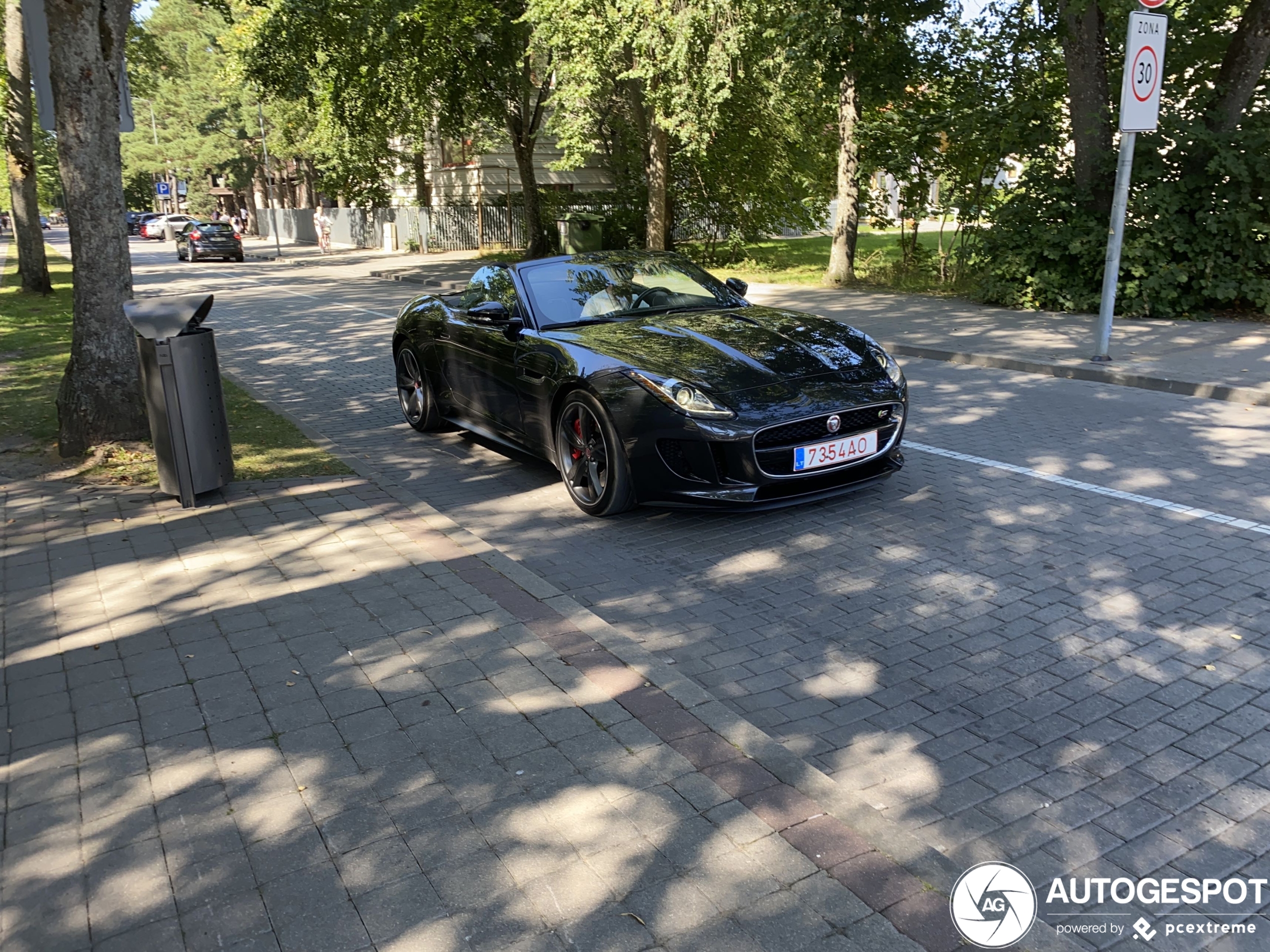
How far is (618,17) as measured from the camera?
1934 centimetres

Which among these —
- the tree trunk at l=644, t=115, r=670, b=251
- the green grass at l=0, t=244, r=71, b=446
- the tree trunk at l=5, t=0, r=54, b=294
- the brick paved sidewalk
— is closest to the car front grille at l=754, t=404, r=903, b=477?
the brick paved sidewalk

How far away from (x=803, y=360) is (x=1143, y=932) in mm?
3840

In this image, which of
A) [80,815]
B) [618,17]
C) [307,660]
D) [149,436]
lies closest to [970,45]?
[618,17]

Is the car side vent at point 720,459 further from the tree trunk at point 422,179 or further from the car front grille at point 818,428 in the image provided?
the tree trunk at point 422,179

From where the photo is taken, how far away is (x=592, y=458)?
6.18 m

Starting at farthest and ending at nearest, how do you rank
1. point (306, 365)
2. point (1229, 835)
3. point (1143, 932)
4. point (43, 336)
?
1. point (43, 336)
2. point (306, 365)
3. point (1229, 835)
4. point (1143, 932)

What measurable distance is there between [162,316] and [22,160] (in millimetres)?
19310

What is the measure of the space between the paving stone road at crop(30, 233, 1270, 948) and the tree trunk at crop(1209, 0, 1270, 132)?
710 cm

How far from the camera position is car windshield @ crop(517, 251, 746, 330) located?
6.91 m

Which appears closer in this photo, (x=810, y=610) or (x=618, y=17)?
(x=810, y=610)

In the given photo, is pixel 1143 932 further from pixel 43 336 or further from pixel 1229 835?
pixel 43 336

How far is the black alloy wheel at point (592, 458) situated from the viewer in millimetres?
5918

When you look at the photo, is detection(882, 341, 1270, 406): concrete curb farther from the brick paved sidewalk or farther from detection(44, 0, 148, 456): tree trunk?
detection(44, 0, 148, 456): tree trunk

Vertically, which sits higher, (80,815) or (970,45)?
(970,45)
